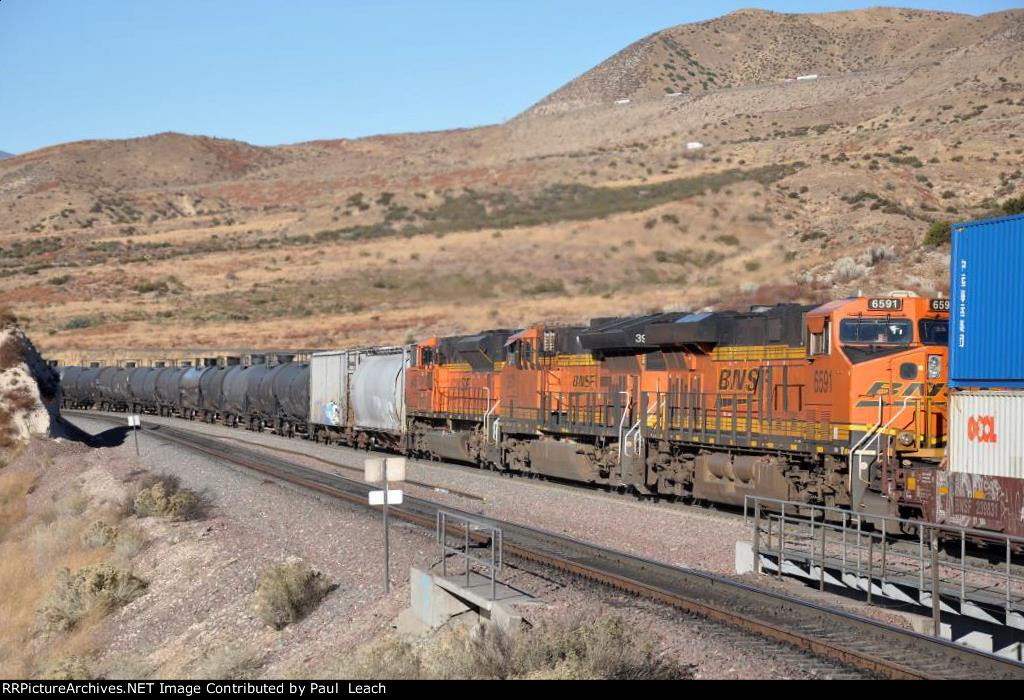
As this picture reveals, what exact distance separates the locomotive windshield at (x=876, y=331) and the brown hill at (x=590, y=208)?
30.6 metres

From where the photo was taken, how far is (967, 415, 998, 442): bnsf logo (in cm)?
1559

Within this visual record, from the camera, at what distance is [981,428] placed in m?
15.8

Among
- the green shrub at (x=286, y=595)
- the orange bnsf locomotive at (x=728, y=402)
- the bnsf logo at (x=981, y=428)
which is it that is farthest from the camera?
the orange bnsf locomotive at (x=728, y=402)

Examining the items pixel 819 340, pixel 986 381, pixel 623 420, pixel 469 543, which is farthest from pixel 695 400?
pixel 986 381

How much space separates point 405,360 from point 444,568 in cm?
2231

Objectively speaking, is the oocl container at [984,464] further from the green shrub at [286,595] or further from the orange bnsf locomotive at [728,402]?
the green shrub at [286,595]

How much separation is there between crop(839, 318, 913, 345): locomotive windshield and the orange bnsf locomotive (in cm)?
2

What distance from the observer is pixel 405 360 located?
3603cm

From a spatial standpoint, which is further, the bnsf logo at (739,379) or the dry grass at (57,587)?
the bnsf logo at (739,379)

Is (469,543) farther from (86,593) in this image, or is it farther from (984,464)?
(984,464)

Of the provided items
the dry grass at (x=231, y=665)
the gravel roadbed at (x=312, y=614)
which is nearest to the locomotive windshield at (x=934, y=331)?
the gravel roadbed at (x=312, y=614)

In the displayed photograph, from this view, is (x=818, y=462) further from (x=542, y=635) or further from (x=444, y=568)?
(x=542, y=635)

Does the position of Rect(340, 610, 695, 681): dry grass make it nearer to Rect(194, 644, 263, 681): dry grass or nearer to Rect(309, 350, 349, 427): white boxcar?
Rect(194, 644, 263, 681): dry grass

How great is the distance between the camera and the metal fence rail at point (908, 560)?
482 inches
